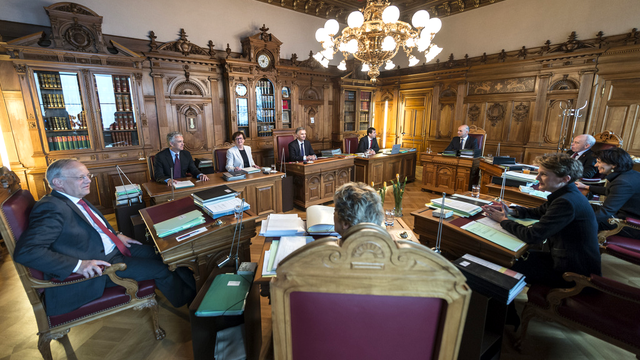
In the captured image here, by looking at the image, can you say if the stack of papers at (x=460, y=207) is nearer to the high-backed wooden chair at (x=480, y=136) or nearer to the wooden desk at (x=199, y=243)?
the wooden desk at (x=199, y=243)

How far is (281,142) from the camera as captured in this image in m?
4.91

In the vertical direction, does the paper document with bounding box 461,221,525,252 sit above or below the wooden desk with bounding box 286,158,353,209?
above

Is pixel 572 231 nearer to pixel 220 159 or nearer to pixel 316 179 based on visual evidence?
pixel 316 179

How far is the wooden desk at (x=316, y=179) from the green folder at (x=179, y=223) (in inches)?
103

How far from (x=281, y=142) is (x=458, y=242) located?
3.57 meters

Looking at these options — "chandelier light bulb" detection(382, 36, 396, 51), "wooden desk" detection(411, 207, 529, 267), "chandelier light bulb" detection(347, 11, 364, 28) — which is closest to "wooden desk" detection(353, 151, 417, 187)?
"chandelier light bulb" detection(382, 36, 396, 51)

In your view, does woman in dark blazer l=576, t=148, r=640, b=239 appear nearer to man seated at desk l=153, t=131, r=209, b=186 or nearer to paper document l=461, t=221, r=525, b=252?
paper document l=461, t=221, r=525, b=252

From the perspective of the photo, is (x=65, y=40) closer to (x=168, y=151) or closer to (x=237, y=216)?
(x=168, y=151)

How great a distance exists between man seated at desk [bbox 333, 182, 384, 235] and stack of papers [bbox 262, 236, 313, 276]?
0.38 m

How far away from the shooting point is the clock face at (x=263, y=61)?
582 centimetres

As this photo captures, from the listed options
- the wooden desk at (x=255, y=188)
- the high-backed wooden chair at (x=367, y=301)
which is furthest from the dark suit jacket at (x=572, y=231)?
the wooden desk at (x=255, y=188)

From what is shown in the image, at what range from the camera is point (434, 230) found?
2115 mm

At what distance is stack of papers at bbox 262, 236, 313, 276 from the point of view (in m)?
1.40

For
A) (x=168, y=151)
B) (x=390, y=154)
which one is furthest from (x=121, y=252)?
(x=390, y=154)
